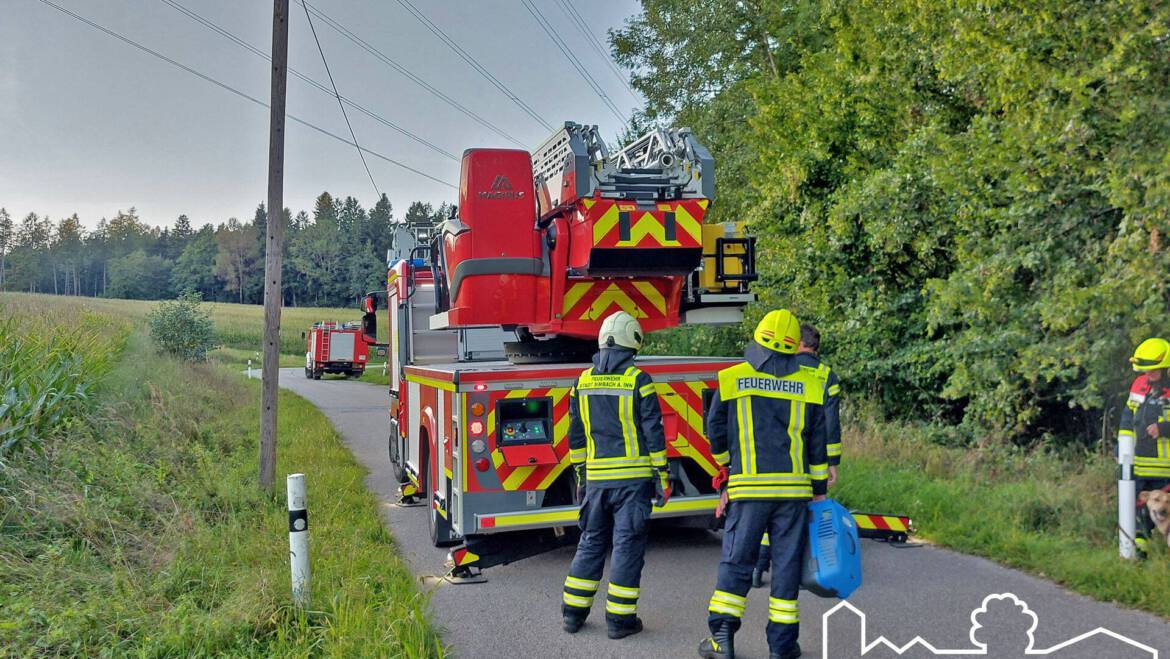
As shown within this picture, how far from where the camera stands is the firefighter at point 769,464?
190 inches

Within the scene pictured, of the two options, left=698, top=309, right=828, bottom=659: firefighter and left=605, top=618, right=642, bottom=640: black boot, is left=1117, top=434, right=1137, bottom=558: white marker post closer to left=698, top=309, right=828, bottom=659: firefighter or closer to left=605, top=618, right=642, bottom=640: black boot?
left=698, top=309, right=828, bottom=659: firefighter

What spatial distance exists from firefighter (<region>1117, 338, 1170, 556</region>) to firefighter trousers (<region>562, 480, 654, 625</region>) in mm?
3677

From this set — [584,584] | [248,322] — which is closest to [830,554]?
[584,584]

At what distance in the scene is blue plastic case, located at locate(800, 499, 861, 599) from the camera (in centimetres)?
469

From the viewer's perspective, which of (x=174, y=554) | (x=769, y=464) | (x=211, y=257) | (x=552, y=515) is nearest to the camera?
(x=769, y=464)

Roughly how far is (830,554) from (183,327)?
25.9m

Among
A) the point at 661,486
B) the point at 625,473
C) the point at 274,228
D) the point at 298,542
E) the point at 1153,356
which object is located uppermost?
the point at 274,228

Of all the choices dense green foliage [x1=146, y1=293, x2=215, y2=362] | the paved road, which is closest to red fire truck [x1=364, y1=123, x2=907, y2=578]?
the paved road

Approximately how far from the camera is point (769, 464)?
4863 mm

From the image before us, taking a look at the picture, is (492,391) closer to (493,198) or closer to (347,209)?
(493,198)

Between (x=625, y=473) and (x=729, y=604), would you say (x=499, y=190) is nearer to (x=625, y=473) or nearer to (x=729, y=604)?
(x=625, y=473)

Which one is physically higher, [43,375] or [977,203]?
[977,203]

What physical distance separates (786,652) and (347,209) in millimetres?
120160

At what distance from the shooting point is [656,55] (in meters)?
23.0
